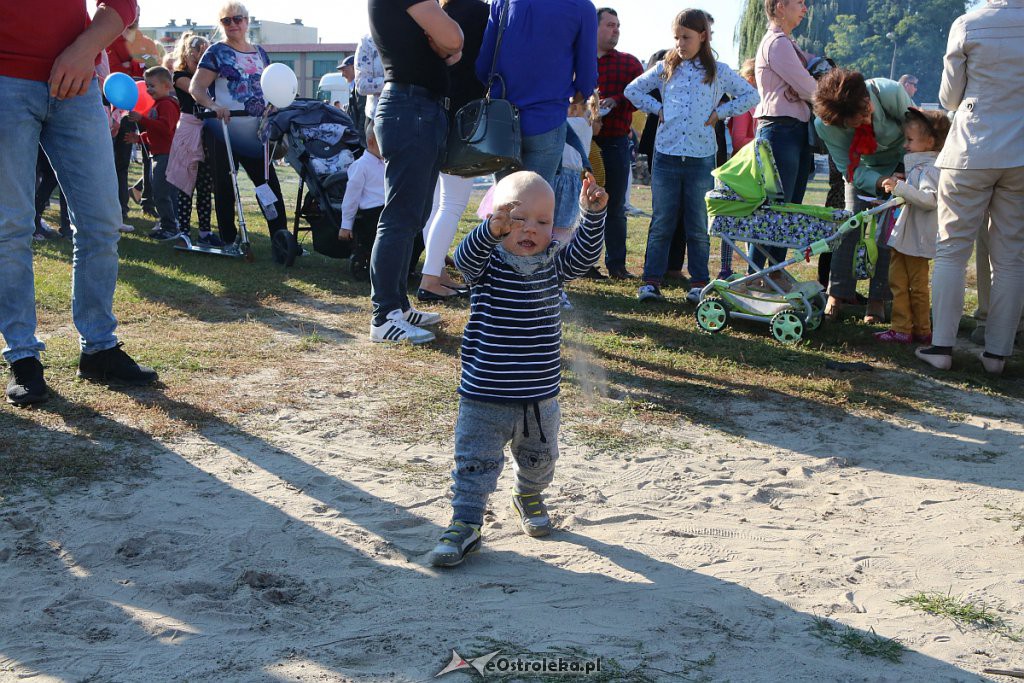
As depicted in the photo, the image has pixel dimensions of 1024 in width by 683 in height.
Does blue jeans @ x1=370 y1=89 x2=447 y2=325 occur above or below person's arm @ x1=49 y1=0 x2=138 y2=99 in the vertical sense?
below

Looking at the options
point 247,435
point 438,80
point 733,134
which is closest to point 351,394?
point 247,435

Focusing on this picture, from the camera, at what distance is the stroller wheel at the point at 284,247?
29.2ft

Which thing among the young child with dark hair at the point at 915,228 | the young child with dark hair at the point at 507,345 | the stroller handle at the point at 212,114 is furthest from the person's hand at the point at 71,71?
the young child with dark hair at the point at 915,228

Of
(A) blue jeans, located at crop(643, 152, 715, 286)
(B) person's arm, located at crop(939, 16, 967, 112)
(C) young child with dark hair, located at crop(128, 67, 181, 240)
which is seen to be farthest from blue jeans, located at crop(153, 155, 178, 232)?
(B) person's arm, located at crop(939, 16, 967, 112)

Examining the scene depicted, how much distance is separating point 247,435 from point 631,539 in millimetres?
1910

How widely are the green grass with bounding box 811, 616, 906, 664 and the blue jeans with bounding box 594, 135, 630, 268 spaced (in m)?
6.07

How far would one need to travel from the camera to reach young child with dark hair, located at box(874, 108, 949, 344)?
258 inches

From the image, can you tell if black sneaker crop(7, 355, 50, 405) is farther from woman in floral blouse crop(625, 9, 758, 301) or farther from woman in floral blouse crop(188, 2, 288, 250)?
woman in floral blouse crop(625, 9, 758, 301)

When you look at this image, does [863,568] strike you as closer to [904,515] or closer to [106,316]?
[904,515]

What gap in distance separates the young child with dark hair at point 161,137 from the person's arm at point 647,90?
478 cm

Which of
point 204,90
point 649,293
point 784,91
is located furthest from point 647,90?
point 204,90

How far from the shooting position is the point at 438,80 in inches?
232

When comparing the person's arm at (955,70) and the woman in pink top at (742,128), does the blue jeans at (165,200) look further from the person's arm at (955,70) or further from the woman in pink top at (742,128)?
the person's arm at (955,70)

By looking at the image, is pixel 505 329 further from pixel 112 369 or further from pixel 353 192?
pixel 353 192
